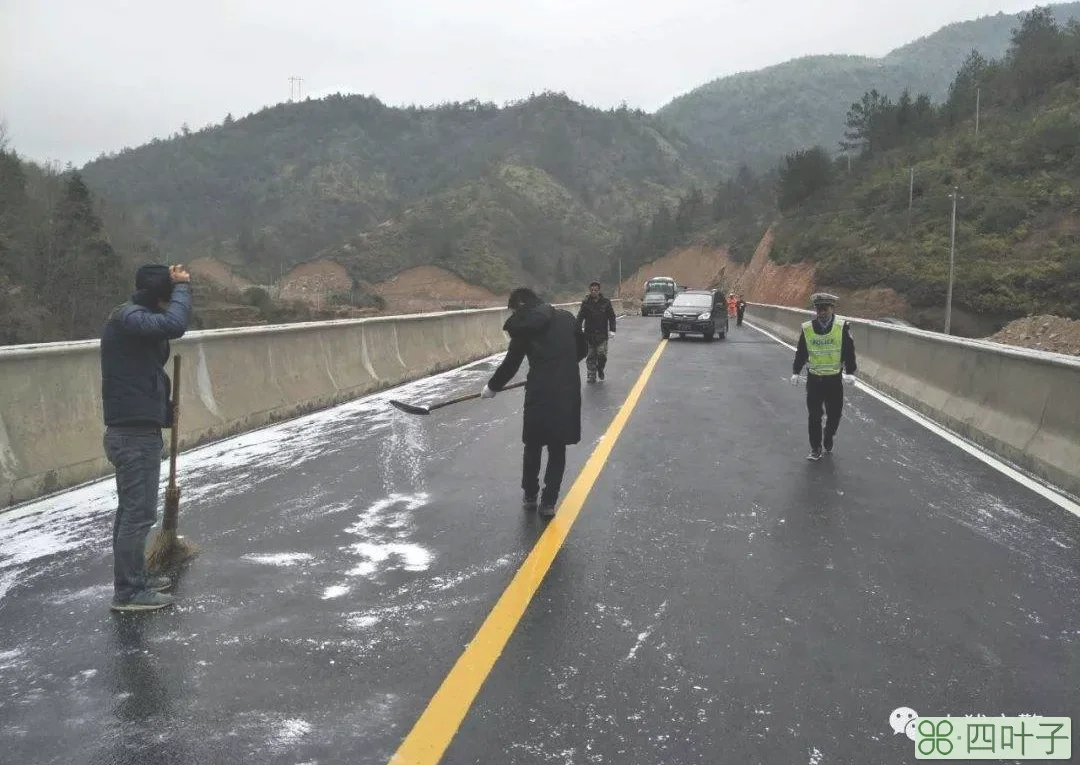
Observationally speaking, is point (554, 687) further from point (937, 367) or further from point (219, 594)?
point (937, 367)

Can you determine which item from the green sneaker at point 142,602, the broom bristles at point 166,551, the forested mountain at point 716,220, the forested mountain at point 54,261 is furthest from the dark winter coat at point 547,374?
the forested mountain at point 54,261

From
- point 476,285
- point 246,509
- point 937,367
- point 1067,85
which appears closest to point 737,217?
point 476,285

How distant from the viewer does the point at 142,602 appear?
4309mm

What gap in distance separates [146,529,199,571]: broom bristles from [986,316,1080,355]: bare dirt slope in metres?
32.3

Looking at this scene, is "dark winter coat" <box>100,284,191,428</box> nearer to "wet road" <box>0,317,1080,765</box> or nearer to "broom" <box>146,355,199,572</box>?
"broom" <box>146,355,199,572</box>

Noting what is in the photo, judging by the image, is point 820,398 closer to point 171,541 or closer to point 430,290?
point 171,541

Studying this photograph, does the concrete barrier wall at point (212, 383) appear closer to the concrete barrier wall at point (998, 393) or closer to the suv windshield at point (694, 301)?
the concrete barrier wall at point (998, 393)

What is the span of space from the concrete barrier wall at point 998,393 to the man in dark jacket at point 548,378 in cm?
433

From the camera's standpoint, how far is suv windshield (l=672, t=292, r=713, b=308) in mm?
26734

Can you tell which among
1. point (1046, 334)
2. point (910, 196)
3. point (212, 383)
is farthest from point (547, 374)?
point (910, 196)

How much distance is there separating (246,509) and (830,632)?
13.9ft

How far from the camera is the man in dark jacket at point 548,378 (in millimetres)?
6000

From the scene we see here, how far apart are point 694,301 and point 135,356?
2405cm

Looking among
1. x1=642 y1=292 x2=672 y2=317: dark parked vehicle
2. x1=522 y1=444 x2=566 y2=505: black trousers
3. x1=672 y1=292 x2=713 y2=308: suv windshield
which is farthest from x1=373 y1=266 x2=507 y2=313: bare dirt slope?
x1=522 y1=444 x2=566 y2=505: black trousers
